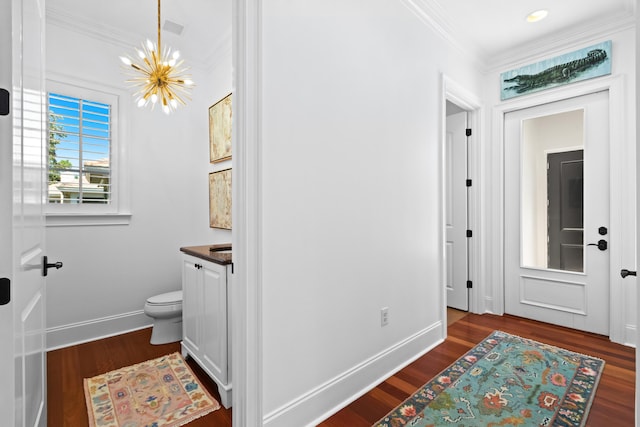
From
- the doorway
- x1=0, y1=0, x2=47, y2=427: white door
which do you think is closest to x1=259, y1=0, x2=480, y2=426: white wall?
x1=0, y1=0, x2=47, y2=427: white door

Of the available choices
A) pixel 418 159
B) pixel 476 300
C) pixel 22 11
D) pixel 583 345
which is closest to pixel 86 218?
pixel 22 11

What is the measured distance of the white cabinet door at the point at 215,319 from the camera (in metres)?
1.82

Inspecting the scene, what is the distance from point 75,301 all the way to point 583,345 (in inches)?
171

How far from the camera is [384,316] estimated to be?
2148 mm

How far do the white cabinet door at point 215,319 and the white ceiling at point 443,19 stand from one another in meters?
2.12

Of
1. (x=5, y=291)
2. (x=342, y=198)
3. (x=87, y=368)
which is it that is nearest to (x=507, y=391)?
(x=342, y=198)

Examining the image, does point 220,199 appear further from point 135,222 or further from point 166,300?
point 166,300

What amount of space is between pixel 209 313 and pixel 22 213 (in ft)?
3.90

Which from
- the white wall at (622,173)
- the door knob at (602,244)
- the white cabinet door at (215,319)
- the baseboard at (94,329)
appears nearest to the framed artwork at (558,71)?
the white wall at (622,173)

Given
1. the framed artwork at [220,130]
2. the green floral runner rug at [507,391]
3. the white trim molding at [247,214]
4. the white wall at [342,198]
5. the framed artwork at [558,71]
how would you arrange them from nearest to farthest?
the white trim molding at [247,214] → the white wall at [342,198] → the green floral runner rug at [507,391] → the framed artwork at [558,71] → the framed artwork at [220,130]

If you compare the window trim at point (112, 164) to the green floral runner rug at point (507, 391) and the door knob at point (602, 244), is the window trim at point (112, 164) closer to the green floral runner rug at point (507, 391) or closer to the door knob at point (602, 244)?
the green floral runner rug at point (507, 391)

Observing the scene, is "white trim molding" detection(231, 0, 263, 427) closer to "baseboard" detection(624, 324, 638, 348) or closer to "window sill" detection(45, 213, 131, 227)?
"window sill" detection(45, 213, 131, 227)

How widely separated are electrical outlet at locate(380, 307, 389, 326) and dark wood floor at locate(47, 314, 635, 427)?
0.38 meters

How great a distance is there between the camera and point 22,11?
1021 mm
